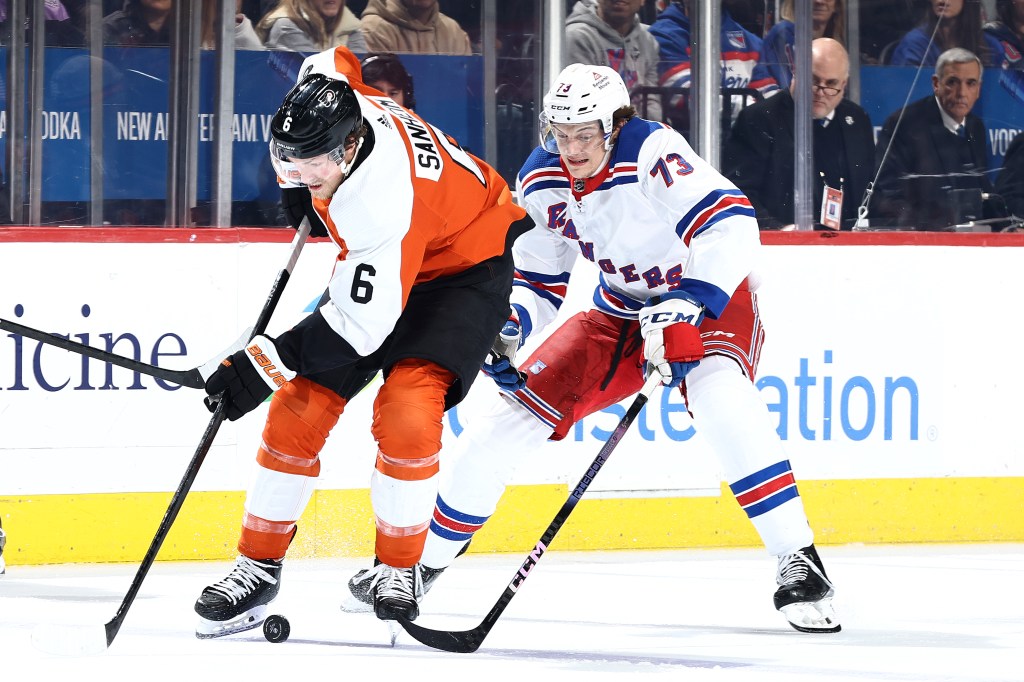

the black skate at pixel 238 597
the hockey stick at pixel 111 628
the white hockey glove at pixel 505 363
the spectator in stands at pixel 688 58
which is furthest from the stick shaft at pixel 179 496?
the spectator in stands at pixel 688 58

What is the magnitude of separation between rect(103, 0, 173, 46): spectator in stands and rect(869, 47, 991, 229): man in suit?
7.42 ft

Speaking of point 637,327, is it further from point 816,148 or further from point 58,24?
point 58,24

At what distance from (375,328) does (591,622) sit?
962mm

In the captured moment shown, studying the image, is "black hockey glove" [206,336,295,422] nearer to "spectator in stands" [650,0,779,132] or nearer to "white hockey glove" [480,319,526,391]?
"white hockey glove" [480,319,526,391]

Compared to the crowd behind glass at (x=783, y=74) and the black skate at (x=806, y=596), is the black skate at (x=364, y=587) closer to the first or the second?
the black skate at (x=806, y=596)

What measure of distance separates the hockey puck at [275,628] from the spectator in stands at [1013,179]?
9.84 feet

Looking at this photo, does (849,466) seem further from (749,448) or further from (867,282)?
(749,448)

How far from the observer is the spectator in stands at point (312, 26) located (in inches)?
166

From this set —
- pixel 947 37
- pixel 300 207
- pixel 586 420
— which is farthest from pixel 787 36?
pixel 300 207

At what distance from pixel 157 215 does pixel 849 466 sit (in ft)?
7.12

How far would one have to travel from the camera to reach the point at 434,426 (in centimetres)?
261

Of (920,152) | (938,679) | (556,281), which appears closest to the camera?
(938,679)

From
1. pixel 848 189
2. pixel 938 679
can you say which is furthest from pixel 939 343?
pixel 938 679

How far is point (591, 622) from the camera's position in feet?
10.2
